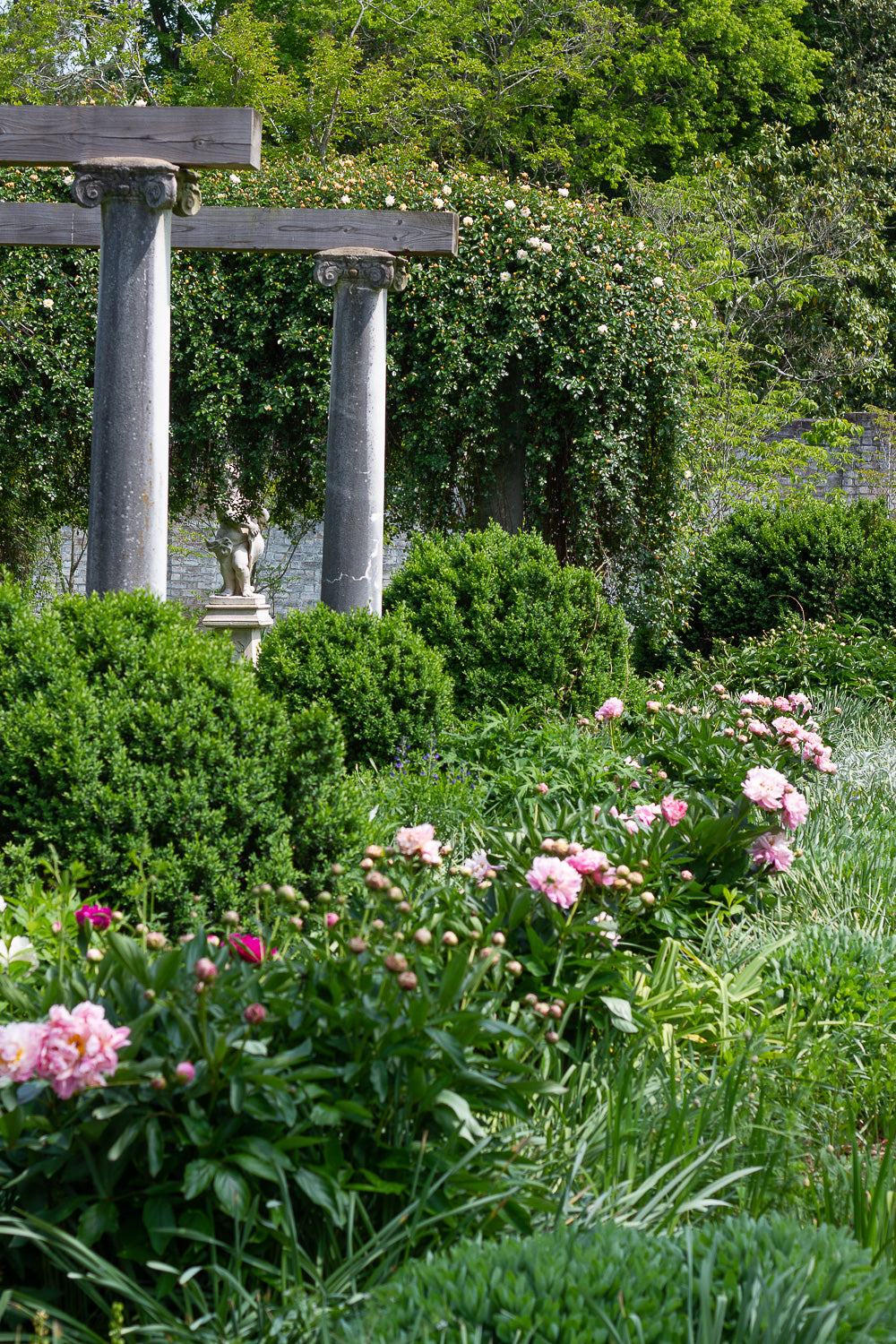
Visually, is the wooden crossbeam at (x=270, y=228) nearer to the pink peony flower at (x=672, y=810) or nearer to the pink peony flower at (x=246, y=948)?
the pink peony flower at (x=672, y=810)

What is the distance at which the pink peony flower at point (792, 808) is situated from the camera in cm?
296

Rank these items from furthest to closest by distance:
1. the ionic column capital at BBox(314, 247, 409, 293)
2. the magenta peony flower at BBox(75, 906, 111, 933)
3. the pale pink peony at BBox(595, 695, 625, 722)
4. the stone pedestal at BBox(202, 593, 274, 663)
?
the stone pedestal at BBox(202, 593, 274, 663) → the ionic column capital at BBox(314, 247, 409, 293) → the pale pink peony at BBox(595, 695, 625, 722) → the magenta peony flower at BBox(75, 906, 111, 933)

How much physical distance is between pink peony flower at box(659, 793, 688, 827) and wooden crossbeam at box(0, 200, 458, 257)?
4201 mm

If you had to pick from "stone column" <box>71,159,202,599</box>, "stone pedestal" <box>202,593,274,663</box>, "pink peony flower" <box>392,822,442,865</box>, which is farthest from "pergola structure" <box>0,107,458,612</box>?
"stone pedestal" <box>202,593,274,663</box>

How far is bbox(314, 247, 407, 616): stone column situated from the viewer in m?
6.30

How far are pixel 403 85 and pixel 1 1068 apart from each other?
16.4 metres

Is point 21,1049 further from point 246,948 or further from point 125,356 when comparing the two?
point 125,356

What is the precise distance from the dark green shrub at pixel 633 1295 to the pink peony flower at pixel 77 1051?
1.52 ft

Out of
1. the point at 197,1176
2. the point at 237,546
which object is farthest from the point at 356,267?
the point at 197,1176

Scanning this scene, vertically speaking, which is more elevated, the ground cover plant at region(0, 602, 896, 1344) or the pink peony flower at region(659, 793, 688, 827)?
the pink peony flower at region(659, 793, 688, 827)

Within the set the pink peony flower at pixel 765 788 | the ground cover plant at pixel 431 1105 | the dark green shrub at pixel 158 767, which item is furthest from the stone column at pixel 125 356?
the pink peony flower at pixel 765 788

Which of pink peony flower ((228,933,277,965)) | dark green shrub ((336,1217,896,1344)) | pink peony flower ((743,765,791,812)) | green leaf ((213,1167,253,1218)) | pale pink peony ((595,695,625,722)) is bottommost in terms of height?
dark green shrub ((336,1217,896,1344))

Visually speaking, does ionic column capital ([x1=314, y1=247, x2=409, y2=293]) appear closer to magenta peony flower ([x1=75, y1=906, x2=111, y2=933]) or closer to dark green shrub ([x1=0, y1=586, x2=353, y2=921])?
dark green shrub ([x1=0, y1=586, x2=353, y2=921])

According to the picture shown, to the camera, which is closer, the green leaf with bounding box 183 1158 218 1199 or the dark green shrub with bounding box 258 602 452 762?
the green leaf with bounding box 183 1158 218 1199
